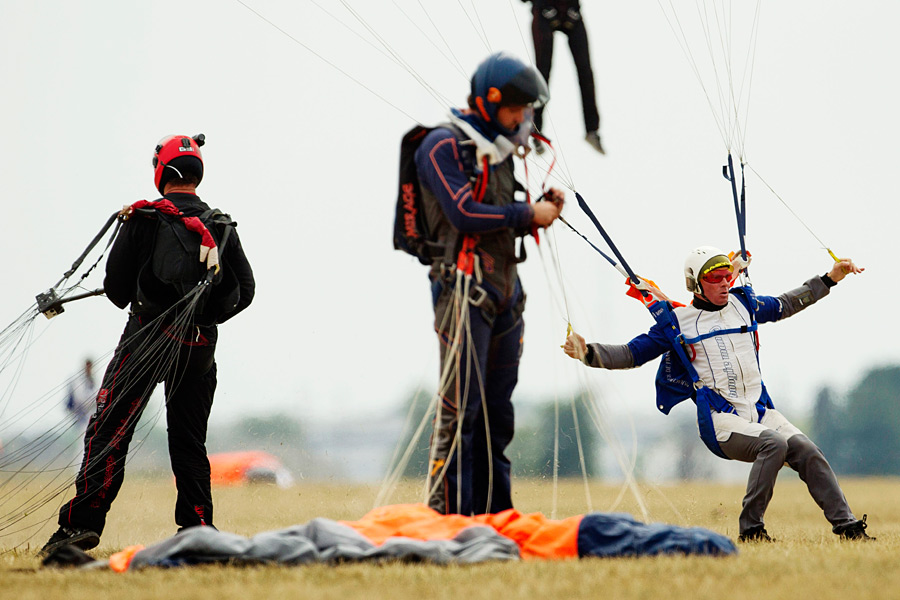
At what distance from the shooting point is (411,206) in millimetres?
3477

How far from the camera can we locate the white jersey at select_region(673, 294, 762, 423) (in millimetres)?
4570

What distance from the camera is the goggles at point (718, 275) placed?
4.66 meters

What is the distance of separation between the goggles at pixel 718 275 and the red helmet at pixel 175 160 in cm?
247

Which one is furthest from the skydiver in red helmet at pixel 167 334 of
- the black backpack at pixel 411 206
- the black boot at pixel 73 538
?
the black backpack at pixel 411 206

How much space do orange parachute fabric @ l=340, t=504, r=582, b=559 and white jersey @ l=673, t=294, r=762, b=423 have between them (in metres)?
1.78

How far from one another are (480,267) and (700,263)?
1.72m

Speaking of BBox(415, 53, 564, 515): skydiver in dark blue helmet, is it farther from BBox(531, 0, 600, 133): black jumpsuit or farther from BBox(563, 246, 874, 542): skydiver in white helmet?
BBox(531, 0, 600, 133): black jumpsuit

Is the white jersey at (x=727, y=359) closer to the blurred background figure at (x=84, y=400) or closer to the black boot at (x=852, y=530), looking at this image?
the black boot at (x=852, y=530)

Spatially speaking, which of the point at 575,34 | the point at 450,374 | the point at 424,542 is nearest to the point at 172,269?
the point at 450,374

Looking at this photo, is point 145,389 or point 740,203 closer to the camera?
point 145,389

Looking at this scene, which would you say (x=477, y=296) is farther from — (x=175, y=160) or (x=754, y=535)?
(x=754, y=535)

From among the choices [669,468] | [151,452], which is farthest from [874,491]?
[151,452]

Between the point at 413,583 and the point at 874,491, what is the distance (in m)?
8.74

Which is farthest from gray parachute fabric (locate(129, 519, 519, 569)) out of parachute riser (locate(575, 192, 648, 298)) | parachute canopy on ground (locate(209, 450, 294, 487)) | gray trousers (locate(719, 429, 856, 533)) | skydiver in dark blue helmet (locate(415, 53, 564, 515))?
parachute canopy on ground (locate(209, 450, 294, 487))
